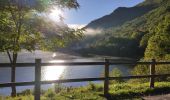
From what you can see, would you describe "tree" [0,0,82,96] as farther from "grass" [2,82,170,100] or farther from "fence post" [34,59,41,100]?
"fence post" [34,59,41,100]

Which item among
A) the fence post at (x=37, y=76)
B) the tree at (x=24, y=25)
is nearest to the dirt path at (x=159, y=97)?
the fence post at (x=37, y=76)

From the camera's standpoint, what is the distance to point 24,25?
725 inches

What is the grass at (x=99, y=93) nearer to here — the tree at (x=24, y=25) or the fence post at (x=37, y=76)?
the fence post at (x=37, y=76)

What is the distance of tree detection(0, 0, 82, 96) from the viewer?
1722 cm

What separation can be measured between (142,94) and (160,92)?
1.42 m

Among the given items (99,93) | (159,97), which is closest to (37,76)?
(99,93)

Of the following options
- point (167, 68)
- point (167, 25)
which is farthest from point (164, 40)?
point (167, 68)

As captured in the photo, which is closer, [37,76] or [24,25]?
[37,76]

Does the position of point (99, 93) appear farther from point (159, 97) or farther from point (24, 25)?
point (24, 25)

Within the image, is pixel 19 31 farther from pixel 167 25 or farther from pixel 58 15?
pixel 167 25

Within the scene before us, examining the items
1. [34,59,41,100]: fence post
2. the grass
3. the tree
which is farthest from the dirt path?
the tree

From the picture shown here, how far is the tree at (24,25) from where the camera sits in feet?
56.5

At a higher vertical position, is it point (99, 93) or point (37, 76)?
point (37, 76)

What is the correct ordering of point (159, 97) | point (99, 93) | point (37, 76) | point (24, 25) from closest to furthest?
point (37, 76) < point (159, 97) < point (99, 93) < point (24, 25)
